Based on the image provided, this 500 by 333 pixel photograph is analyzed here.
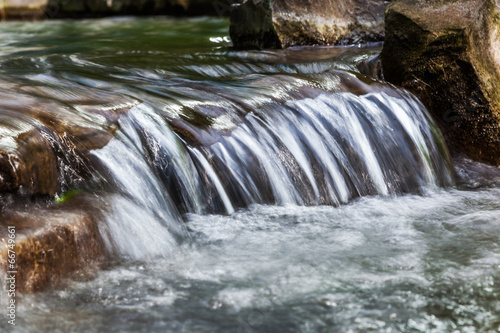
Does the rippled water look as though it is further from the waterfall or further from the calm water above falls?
the waterfall

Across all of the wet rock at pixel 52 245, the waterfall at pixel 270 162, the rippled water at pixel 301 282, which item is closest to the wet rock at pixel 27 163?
the wet rock at pixel 52 245

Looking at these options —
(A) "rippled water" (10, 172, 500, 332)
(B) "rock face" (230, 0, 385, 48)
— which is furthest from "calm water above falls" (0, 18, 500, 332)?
(B) "rock face" (230, 0, 385, 48)

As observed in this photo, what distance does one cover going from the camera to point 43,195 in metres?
3.14

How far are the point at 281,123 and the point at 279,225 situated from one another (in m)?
1.02

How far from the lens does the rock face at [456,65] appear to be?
5285 mm

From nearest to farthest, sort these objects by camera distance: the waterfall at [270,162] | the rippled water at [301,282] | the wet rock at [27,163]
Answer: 1. the rippled water at [301,282]
2. the wet rock at [27,163]
3. the waterfall at [270,162]

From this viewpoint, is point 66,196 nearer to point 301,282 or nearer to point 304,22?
point 301,282

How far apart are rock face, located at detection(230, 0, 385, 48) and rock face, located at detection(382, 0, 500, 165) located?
1.70 m

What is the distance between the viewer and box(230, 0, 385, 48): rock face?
7098 mm

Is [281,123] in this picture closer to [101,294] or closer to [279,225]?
[279,225]

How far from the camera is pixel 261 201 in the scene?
4059mm

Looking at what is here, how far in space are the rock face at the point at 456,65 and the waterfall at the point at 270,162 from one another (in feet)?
0.84

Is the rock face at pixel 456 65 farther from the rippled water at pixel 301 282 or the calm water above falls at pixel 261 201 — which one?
the rippled water at pixel 301 282

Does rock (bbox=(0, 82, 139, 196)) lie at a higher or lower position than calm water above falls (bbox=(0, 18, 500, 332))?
higher
